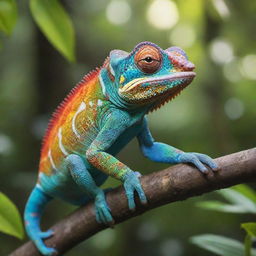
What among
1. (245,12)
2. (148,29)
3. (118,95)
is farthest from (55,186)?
(148,29)

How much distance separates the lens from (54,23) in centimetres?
171

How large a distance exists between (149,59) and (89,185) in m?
0.55

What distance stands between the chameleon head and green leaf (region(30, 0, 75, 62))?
0.22 meters

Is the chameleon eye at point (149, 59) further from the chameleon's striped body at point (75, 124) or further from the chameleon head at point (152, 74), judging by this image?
the chameleon's striped body at point (75, 124)

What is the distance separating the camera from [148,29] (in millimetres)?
4977

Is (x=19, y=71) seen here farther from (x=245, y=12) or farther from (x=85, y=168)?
(x=85, y=168)

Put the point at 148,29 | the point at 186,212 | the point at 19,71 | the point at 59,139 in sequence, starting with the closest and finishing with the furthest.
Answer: the point at 59,139, the point at 186,212, the point at 148,29, the point at 19,71

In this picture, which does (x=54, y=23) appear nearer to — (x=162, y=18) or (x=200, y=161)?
(x=200, y=161)

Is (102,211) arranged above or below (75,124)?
below

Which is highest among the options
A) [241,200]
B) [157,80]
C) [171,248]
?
[157,80]

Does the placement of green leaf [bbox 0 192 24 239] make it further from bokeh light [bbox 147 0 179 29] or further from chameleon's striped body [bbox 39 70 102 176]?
bokeh light [bbox 147 0 179 29]

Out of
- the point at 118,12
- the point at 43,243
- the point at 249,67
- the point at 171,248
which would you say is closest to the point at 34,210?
the point at 43,243

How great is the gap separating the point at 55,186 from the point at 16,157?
156 cm

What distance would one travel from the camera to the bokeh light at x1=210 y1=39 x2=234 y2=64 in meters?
3.43
